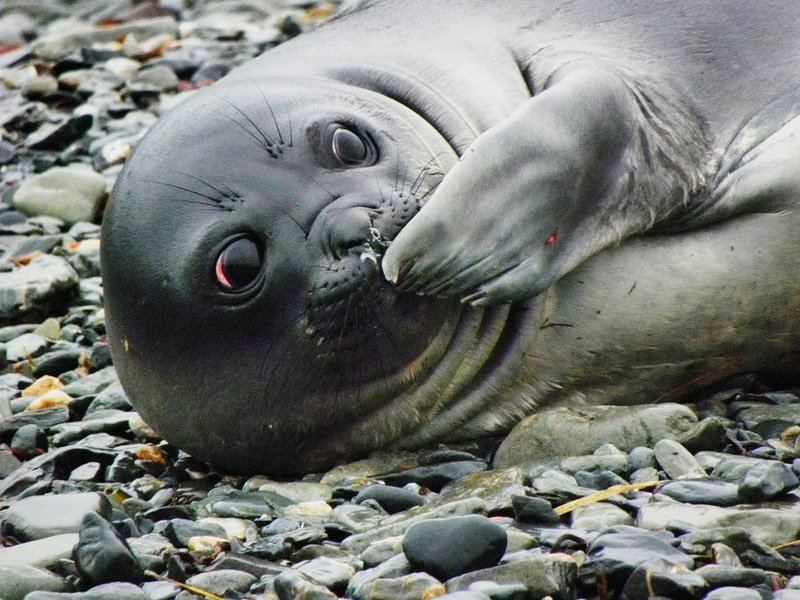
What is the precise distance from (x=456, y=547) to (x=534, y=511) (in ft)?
1.19

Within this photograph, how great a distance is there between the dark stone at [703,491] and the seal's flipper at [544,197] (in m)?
0.66

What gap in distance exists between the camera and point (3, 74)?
9141 millimetres

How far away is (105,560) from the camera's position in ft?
10.1

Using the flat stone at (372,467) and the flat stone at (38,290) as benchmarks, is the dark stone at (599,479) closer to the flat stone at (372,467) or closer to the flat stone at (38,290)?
the flat stone at (372,467)

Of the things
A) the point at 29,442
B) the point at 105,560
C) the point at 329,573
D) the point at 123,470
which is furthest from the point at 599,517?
the point at 29,442

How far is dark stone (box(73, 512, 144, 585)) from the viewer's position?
121 inches

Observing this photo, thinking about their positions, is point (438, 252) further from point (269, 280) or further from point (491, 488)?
point (491, 488)

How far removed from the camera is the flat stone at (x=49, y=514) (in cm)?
350

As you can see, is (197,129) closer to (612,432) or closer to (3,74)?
(612,432)

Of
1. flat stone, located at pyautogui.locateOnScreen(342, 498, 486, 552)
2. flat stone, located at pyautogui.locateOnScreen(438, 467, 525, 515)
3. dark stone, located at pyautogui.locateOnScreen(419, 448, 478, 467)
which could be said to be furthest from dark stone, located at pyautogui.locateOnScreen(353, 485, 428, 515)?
dark stone, located at pyautogui.locateOnScreen(419, 448, 478, 467)

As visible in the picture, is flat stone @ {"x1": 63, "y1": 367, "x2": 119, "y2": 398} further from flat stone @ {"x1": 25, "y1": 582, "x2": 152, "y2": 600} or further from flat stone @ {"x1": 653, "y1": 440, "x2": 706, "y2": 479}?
flat stone @ {"x1": 653, "y1": 440, "x2": 706, "y2": 479}

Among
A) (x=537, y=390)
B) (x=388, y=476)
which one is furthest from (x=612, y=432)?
(x=388, y=476)

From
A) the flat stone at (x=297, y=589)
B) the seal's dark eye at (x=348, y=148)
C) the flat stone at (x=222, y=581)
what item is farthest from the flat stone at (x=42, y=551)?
the seal's dark eye at (x=348, y=148)

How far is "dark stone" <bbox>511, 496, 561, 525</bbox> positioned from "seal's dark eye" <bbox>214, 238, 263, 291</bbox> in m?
0.97
